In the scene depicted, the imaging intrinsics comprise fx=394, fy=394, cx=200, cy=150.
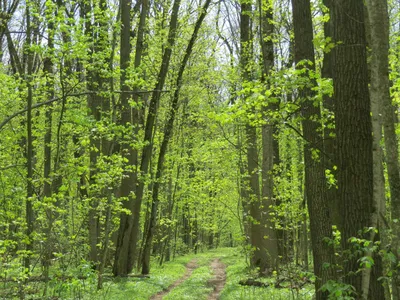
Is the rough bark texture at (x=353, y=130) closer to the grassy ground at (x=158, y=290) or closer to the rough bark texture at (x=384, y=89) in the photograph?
the rough bark texture at (x=384, y=89)

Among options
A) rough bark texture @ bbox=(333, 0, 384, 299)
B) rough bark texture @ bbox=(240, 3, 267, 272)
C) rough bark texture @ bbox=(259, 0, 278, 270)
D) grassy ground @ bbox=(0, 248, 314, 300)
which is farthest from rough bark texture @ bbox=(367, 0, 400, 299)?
rough bark texture @ bbox=(240, 3, 267, 272)

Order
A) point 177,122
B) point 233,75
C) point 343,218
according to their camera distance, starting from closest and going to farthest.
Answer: point 343,218 < point 233,75 < point 177,122

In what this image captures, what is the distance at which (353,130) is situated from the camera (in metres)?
4.95

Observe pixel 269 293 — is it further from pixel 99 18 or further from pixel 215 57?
pixel 215 57

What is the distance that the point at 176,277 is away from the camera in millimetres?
17109

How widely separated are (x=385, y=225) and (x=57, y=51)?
7002 mm

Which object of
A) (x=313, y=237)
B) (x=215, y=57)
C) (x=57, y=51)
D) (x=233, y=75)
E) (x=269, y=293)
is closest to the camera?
(x=313, y=237)

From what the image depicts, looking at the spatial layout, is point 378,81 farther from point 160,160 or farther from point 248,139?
point 160,160

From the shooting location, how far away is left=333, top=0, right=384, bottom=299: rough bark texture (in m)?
4.78

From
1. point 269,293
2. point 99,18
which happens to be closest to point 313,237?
point 269,293

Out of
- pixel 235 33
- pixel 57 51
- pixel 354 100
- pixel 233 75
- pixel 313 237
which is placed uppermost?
pixel 235 33

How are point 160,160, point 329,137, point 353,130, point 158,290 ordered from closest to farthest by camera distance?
1. point 353,130
2. point 329,137
3. point 158,290
4. point 160,160

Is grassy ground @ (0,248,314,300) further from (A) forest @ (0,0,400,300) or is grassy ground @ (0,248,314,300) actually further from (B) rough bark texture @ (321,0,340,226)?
(B) rough bark texture @ (321,0,340,226)

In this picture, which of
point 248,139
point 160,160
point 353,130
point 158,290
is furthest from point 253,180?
point 353,130
